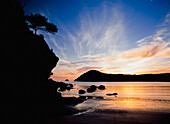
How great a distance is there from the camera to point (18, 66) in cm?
627

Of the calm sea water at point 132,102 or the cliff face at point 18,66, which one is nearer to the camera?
the cliff face at point 18,66

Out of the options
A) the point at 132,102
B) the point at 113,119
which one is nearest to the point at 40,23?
the point at 113,119

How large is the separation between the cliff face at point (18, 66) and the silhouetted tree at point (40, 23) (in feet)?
22.8

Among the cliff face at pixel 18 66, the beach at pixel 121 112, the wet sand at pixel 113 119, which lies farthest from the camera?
the beach at pixel 121 112

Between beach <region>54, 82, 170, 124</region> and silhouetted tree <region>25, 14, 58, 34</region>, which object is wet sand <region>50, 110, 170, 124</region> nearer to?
beach <region>54, 82, 170, 124</region>

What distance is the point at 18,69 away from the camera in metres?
6.24

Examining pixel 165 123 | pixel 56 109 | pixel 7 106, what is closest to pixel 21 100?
pixel 7 106

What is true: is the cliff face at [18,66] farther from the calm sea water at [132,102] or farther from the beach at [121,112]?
the calm sea water at [132,102]

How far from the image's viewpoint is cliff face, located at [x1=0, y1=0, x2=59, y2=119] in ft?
18.0

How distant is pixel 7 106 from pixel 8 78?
1535mm

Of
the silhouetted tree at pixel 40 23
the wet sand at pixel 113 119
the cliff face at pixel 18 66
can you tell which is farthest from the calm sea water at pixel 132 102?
the silhouetted tree at pixel 40 23

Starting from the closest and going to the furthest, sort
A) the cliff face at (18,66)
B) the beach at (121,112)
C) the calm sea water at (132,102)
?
the cliff face at (18,66) < the beach at (121,112) < the calm sea water at (132,102)

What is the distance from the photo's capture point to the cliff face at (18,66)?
5.48m

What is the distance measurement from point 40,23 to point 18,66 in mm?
10063
